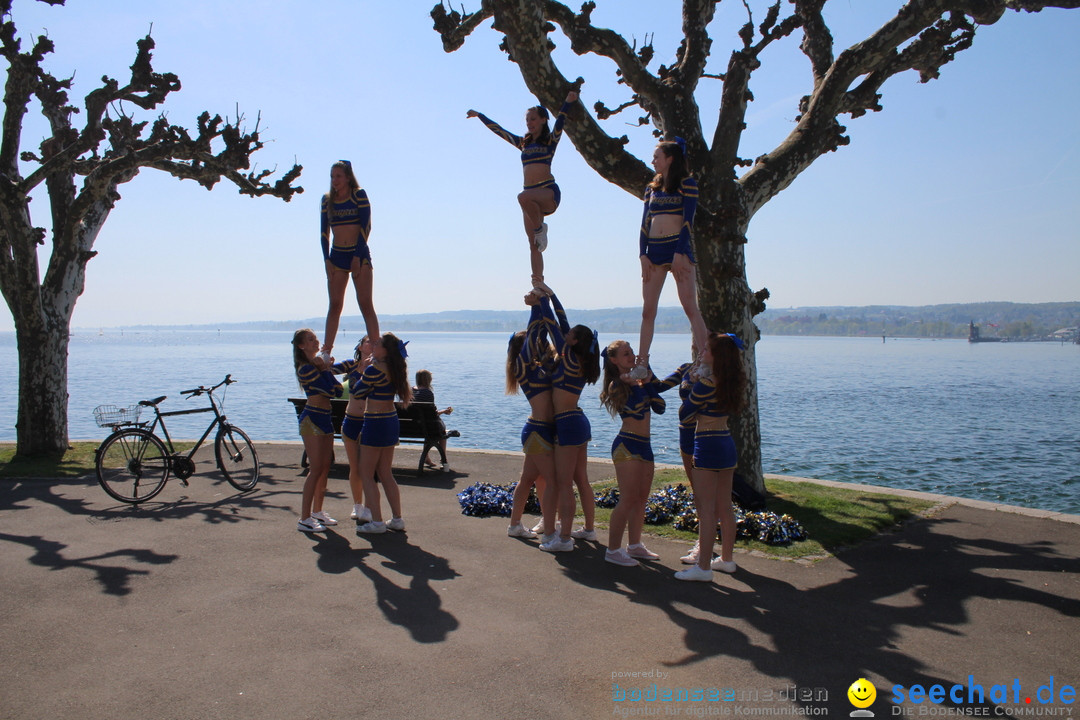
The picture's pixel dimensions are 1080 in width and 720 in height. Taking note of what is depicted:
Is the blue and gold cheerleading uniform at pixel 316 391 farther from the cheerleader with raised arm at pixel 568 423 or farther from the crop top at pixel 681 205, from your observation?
the crop top at pixel 681 205

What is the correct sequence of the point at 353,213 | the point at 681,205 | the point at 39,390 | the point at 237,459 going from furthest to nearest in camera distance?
the point at 39,390, the point at 237,459, the point at 353,213, the point at 681,205

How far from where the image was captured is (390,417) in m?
7.88

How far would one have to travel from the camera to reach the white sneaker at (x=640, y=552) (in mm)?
7097

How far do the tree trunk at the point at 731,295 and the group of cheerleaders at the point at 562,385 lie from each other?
1.95m

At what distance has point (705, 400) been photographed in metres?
6.41

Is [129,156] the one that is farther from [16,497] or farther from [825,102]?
[825,102]

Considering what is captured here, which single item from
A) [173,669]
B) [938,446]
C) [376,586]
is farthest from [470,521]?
[938,446]

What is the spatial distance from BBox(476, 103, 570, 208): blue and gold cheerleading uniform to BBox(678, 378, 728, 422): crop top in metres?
2.53

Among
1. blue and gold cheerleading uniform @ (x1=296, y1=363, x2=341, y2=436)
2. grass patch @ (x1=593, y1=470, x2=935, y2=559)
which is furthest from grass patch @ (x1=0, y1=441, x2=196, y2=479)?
grass patch @ (x1=593, y1=470, x2=935, y2=559)

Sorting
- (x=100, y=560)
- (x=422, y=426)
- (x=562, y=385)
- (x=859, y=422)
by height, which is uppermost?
(x=562, y=385)

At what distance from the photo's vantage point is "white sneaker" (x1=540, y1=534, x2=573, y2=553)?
730cm

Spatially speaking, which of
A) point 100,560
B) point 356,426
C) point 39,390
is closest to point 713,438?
point 356,426

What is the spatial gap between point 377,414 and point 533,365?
1771mm

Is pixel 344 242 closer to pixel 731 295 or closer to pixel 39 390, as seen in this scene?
pixel 731 295
